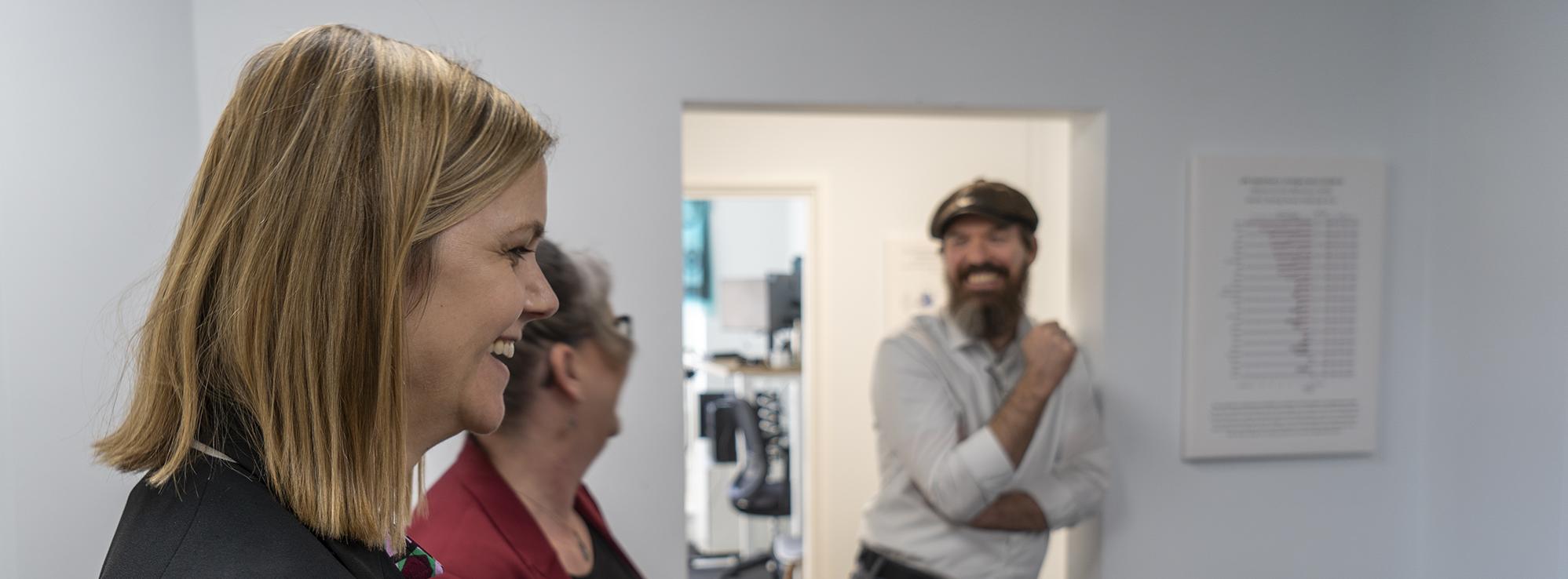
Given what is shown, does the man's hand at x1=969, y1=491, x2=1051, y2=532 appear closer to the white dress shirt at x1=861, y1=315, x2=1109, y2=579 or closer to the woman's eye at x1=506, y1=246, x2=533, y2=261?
the white dress shirt at x1=861, y1=315, x2=1109, y2=579

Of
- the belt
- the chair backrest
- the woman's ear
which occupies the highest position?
the woman's ear

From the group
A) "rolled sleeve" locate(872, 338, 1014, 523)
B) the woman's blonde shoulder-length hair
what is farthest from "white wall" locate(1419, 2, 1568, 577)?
the woman's blonde shoulder-length hair

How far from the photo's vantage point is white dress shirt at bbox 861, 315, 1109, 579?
2.47 meters

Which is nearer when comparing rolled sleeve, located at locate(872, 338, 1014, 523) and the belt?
rolled sleeve, located at locate(872, 338, 1014, 523)

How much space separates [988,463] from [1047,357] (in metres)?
0.32

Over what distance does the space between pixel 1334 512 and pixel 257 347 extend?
9.39 ft

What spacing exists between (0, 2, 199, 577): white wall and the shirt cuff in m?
1.75

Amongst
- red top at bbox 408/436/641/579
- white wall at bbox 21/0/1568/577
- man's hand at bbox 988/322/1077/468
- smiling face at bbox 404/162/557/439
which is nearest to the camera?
smiling face at bbox 404/162/557/439

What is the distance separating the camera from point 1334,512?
271cm

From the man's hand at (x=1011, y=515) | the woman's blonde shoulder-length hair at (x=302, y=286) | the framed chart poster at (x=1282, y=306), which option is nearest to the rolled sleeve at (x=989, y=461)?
the man's hand at (x=1011, y=515)

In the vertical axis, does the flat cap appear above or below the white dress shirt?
above

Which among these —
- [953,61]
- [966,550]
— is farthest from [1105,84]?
[966,550]

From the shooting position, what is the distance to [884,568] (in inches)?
104

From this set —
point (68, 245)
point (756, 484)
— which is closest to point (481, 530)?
point (68, 245)
